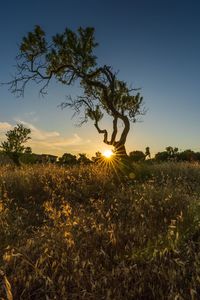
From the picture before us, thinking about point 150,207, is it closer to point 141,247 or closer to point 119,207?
point 119,207

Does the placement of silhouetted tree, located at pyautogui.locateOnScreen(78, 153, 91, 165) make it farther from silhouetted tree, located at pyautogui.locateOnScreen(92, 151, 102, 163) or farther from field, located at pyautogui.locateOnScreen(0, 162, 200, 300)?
field, located at pyautogui.locateOnScreen(0, 162, 200, 300)

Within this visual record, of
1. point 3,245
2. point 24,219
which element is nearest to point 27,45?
point 24,219

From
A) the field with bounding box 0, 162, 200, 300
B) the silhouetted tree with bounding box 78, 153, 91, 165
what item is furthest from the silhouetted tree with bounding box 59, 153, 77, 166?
the field with bounding box 0, 162, 200, 300

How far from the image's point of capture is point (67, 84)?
19484 mm

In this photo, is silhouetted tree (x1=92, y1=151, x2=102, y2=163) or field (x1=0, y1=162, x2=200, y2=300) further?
silhouetted tree (x1=92, y1=151, x2=102, y2=163)

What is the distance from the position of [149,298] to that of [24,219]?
3.99 meters

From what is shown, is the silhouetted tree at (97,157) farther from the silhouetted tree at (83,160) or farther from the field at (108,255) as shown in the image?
the field at (108,255)

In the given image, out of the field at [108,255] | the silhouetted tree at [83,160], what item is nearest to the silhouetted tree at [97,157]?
the silhouetted tree at [83,160]

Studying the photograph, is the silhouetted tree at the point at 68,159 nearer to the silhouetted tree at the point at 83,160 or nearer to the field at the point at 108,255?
the silhouetted tree at the point at 83,160

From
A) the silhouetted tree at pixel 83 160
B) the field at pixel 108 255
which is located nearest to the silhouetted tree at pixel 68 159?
the silhouetted tree at pixel 83 160

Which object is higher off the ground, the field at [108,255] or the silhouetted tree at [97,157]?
the silhouetted tree at [97,157]

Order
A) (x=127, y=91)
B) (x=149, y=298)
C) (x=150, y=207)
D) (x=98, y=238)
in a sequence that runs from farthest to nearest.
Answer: (x=127, y=91) → (x=150, y=207) → (x=98, y=238) → (x=149, y=298)

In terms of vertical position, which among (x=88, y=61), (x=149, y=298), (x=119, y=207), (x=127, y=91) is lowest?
(x=149, y=298)

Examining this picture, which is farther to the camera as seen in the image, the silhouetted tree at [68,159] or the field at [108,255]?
the silhouetted tree at [68,159]
